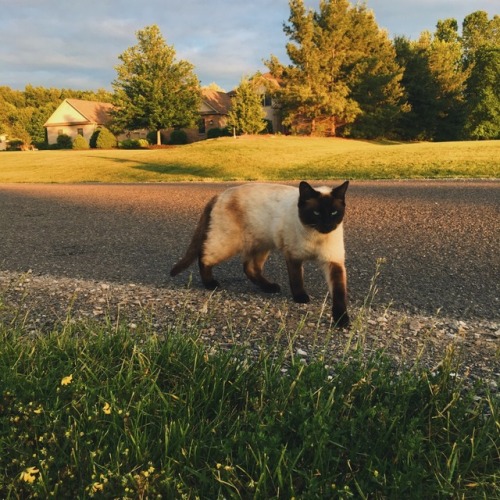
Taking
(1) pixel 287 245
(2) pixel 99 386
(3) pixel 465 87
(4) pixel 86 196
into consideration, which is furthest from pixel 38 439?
(3) pixel 465 87

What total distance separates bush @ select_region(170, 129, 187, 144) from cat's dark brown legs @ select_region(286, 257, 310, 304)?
4667cm

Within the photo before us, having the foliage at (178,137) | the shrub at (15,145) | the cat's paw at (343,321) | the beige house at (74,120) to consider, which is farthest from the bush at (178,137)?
the cat's paw at (343,321)

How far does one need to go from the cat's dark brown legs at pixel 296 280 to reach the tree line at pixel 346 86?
126 ft

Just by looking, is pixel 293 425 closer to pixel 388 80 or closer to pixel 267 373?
pixel 267 373

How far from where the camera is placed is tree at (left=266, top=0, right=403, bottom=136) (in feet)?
145

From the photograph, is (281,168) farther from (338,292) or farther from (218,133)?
(218,133)

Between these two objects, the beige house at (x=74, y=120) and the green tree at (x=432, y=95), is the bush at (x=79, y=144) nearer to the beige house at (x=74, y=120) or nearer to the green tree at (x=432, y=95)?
the beige house at (x=74, y=120)

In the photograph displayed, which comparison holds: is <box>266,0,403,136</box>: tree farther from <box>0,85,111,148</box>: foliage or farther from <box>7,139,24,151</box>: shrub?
<box>7,139,24,151</box>: shrub

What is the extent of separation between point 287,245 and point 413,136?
50.4 metres

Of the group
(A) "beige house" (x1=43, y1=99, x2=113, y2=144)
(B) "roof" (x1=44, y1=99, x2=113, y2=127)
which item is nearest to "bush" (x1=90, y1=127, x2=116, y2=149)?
(A) "beige house" (x1=43, y1=99, x2=113, y2=144)

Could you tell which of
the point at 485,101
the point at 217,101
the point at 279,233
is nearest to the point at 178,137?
the point at 217,101

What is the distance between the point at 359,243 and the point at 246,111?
3579 cm

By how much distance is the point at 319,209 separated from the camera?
361 centimetres

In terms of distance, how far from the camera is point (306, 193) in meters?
3.72
